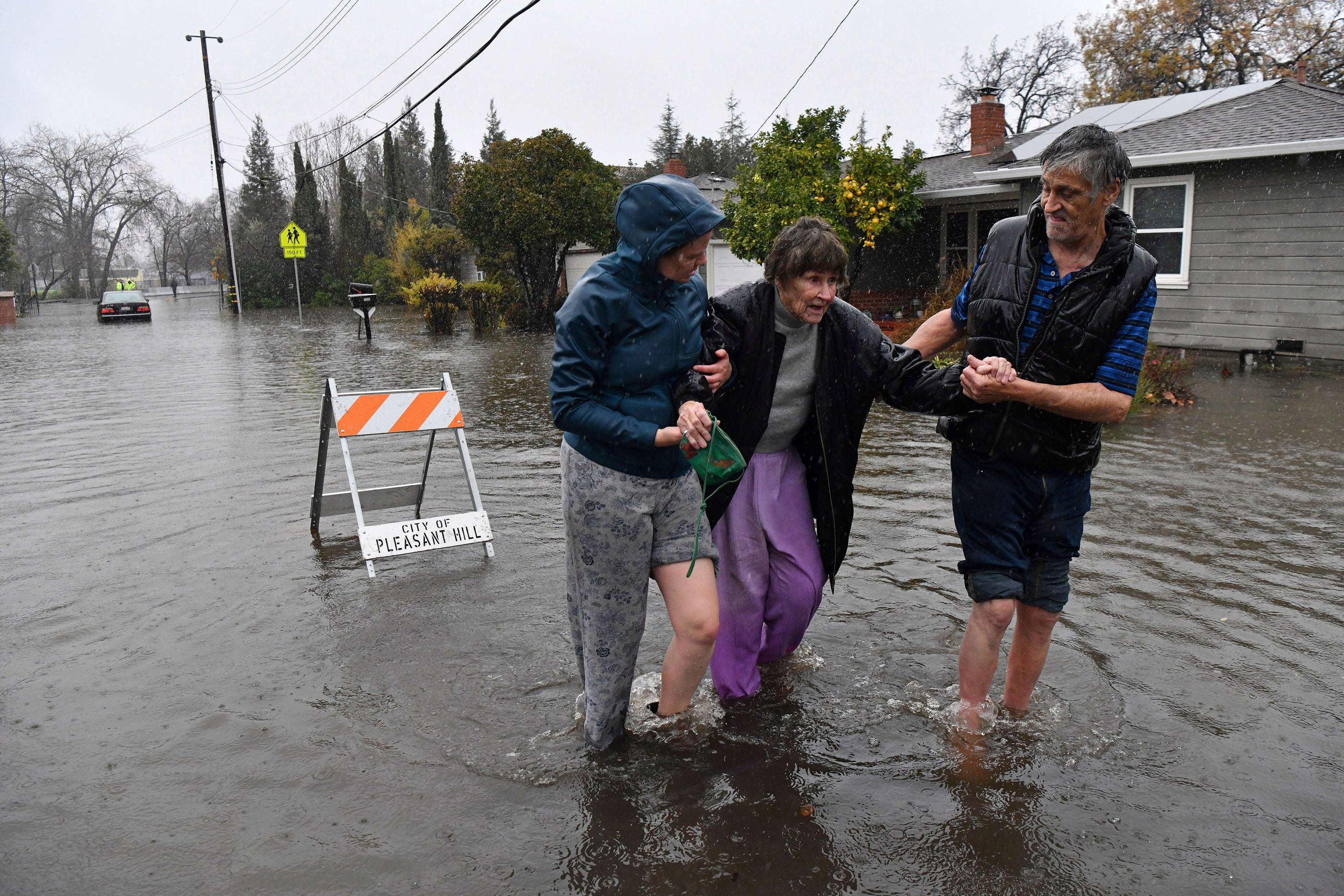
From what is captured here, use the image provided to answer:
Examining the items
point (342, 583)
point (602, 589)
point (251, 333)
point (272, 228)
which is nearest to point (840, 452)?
point (602, 589)

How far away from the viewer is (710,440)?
10.5 ft

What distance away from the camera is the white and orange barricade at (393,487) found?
5.79 m

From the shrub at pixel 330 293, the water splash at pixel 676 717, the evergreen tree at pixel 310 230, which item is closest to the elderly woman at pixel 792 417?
the water splash at pixel 676 717

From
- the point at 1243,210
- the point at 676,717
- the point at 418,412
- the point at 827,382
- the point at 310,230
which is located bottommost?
the point at 676,717

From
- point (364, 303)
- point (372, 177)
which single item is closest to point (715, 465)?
point (364, 303)

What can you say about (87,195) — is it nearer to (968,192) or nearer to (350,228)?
(350,228)

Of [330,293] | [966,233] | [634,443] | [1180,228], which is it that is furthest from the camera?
[330,293]

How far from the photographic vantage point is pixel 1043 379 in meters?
3.19

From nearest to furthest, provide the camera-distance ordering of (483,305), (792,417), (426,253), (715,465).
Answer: (715,465) < (792,417) < (483,305) < (426,253)

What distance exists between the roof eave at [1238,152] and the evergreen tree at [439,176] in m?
43.2

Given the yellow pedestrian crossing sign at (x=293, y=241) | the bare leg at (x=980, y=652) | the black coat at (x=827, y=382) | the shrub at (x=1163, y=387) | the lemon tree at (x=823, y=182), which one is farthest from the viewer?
the yellow pedestrian crossing sign at (x=293, y=241)

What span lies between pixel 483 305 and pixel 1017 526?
23934 mm

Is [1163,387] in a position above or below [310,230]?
below

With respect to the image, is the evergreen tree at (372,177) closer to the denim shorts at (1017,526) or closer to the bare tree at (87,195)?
the bare tree at (87,195)
